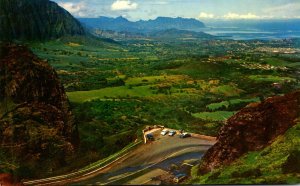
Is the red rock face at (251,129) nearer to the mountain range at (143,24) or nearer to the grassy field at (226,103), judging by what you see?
the grassy field at (226,103)


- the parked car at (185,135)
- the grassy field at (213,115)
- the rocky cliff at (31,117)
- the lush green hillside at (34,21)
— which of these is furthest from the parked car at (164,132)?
the lush green hillside at (34,21)

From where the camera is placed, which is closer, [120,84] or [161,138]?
[161,138]

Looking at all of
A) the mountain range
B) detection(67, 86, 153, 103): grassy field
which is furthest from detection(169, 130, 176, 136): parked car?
the mountain range

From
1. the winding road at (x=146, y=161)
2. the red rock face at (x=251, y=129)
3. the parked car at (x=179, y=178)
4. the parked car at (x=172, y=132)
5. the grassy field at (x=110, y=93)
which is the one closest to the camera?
the winding road at (x=146, y=161)

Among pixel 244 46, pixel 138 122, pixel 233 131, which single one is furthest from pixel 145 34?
pixel 233 131

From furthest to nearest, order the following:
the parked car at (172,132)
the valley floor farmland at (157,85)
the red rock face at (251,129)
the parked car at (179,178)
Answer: the parked car at (172,132) < the valley floor farmland at (157,85) < the red rock face at (251,129) < the parked car at (179,178)

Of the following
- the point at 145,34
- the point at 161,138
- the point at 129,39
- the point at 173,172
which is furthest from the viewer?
the point at 129,39

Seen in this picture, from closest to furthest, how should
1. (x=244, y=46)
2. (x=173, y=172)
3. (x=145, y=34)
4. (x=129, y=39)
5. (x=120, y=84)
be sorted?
(x=173, y=172) → (x=120, y=84) → (x=244, y=46) → (x=145, y=34) → (x=129, y=39)

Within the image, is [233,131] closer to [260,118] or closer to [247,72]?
[260,118]
